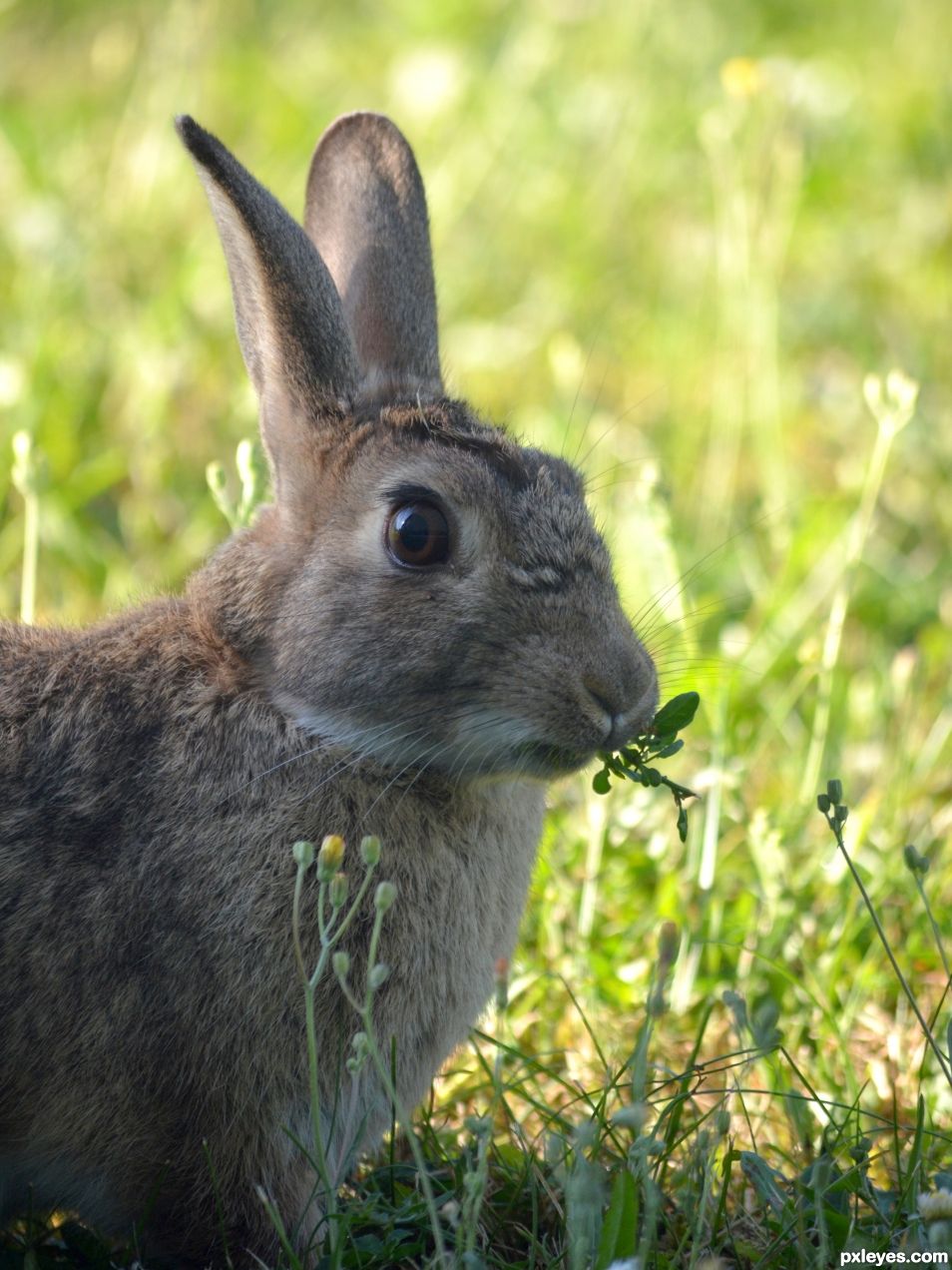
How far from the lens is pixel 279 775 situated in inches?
127

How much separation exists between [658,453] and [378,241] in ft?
7.76

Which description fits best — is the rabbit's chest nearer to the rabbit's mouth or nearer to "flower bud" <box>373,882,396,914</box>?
the rabbit's mouth

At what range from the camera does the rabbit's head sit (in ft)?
10.2

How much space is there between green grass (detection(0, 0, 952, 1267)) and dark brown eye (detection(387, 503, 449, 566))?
2.15 ft

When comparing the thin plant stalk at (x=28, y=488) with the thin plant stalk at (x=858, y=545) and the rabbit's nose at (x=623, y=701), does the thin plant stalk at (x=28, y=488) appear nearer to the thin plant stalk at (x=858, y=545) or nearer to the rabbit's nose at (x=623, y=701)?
the rabbit's nose at (x=623, y=701)

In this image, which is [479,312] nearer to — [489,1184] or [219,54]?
[219,54]

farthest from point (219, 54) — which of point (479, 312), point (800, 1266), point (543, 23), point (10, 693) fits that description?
point (800, 1266)

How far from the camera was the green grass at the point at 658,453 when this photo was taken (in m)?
3.25

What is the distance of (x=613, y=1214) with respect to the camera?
109 inches

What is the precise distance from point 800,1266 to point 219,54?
6.84m

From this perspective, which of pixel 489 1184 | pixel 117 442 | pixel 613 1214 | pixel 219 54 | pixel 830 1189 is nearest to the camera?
pixel 613 1214

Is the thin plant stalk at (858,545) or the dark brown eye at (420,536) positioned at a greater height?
the thin plant stalk at (858,545)

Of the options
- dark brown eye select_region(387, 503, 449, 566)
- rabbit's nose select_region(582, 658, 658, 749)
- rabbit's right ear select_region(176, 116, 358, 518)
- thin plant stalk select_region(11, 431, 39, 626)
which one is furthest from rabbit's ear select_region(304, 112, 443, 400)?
rabbit's nose select_region(582, 658, 658, 749)

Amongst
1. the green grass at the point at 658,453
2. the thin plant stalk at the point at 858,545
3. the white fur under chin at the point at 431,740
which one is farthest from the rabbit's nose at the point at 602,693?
the thin plant stalk at the point at 858,545
